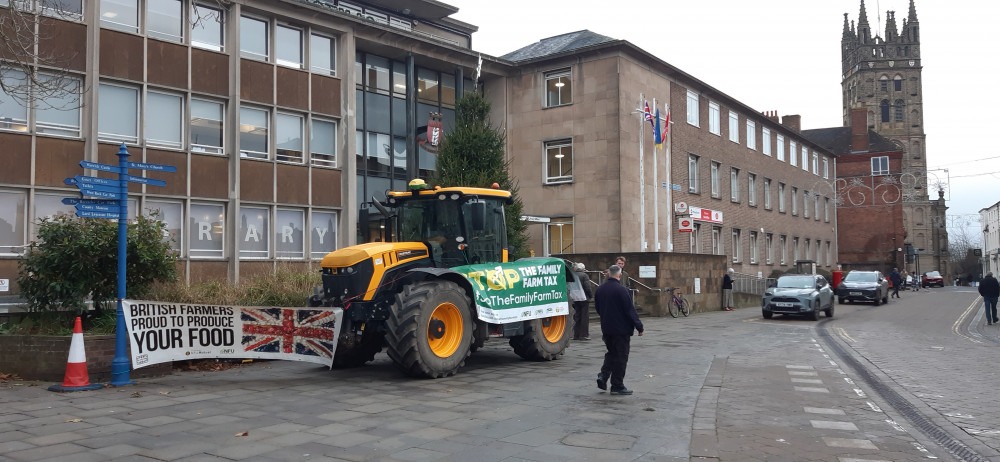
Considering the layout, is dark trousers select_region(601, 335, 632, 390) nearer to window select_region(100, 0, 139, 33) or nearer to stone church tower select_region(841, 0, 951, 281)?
window select_region(100, 0, 139, 33)

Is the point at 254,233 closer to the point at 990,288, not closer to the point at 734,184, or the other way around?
the point at 990,288

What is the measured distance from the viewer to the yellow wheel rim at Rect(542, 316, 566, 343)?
1277 centimetres

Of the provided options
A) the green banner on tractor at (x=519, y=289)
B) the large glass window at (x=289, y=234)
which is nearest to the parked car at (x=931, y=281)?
the large glass window at (x=289, y=234)

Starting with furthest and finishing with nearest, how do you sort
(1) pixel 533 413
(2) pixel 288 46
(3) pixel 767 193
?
(3) pixel 767 193 < (2) pixel 288 46 < (1) pixel 533 413

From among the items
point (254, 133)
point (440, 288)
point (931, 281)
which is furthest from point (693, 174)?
point (931, 281)

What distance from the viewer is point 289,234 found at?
23.4 metres

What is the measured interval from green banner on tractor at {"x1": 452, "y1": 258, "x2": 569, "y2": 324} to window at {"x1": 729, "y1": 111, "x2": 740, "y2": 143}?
92.7ft

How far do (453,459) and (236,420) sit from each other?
277 centimetres

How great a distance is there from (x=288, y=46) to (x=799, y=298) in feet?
60.4

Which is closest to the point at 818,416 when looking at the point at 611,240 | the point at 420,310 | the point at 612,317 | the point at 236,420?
the point at 612,317

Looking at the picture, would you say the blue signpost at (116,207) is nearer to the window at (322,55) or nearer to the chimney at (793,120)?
the window at (322,55)

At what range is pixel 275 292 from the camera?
13.8 metres

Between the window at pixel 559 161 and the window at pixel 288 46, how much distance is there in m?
11.1

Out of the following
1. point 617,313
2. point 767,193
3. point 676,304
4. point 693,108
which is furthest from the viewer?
point 767,193
